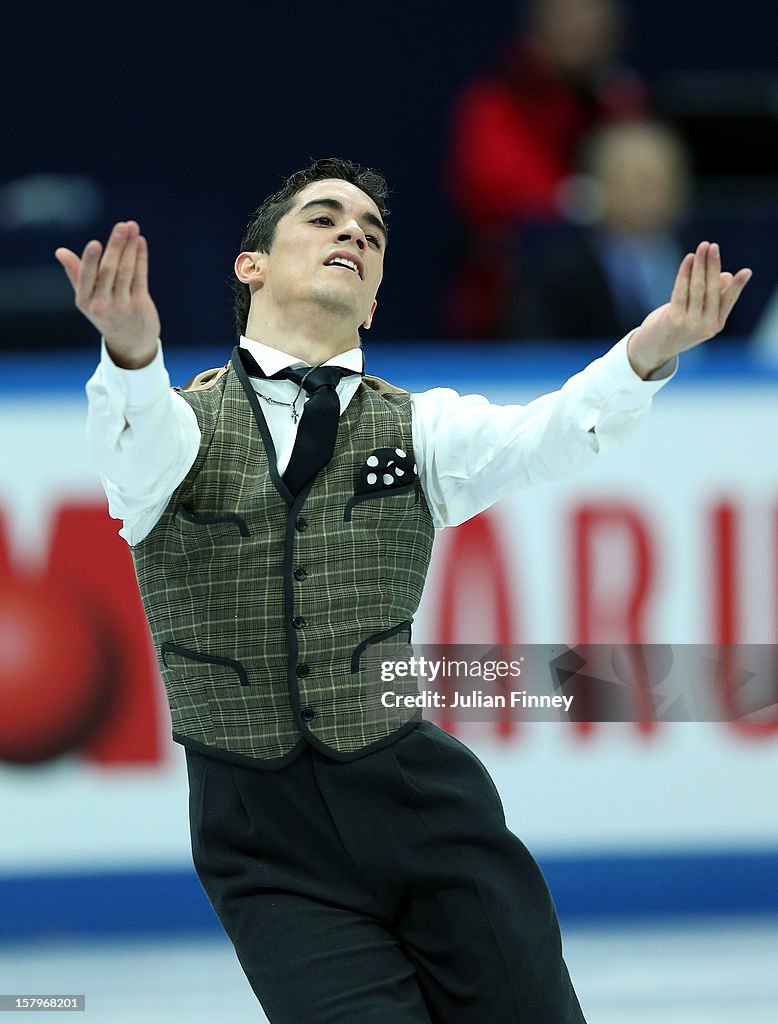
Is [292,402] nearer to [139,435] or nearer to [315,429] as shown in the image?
[315,429]

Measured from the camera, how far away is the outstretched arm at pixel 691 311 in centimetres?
A: 275

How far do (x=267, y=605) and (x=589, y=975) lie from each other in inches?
101

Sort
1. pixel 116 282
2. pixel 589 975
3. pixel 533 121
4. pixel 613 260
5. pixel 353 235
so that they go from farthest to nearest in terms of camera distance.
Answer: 1. pixel 533 121
2. pixel 613 260
3. pixel 589 975
4. pixel 353 235
5. pixel 116 282

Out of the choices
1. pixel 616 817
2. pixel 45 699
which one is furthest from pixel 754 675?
pixel 45 699

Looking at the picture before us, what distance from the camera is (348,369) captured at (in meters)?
2.95

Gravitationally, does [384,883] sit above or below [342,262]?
below

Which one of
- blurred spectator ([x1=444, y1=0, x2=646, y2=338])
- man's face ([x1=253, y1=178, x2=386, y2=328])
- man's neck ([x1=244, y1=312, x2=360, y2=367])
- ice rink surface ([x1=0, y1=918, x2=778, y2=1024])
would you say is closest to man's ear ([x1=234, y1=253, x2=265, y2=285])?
man's face ([x1=253, y1=178, x2=386, y2=328])

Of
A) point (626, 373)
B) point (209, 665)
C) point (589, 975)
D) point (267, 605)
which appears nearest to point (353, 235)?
point (626, 373)

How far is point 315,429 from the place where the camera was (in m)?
2.86

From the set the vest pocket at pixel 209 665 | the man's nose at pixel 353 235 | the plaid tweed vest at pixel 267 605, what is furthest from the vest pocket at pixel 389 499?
the man's nose at pixel 353 235

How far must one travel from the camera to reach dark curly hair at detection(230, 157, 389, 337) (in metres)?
3.13

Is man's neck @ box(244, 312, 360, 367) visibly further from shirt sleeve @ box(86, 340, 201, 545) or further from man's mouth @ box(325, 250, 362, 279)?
shirt sleeve @ box(86, 340, 201, 545)

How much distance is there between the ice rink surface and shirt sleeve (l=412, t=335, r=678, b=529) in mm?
2103

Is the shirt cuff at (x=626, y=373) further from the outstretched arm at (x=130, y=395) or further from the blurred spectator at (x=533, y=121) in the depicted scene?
the blurred spectator at (x=533, y=121)
